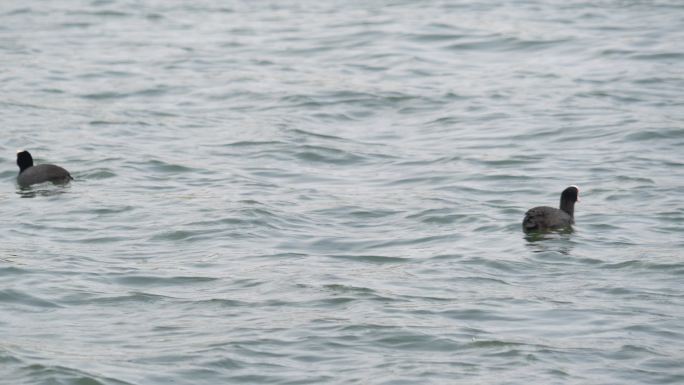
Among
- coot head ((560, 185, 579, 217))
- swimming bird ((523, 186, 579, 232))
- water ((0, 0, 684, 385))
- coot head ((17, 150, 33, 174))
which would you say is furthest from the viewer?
coot head ((17, 150, 33, 174))

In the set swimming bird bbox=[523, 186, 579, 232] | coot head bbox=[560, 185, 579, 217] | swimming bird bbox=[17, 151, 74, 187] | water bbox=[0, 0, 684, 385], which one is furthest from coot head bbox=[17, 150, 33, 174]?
coot head bbox=[560, 185, 579, 217]

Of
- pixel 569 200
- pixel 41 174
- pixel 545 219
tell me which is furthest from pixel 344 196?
pixel 41 174

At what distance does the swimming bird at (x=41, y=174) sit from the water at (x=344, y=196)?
0.48 ft

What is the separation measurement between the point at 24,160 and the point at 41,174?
0.50 meters

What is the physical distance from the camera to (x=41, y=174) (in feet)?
54.6

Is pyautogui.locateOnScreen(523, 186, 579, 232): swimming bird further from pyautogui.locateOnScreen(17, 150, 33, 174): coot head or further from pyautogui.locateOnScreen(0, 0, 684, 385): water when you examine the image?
pyautogui.locateOnScreen(17, 150, 33, 174): coot head

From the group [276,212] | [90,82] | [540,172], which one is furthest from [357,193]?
[90,82]

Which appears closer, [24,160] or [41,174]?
[41,174]

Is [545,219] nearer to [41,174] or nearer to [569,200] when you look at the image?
[569,200]

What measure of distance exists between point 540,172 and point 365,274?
5.30 metres

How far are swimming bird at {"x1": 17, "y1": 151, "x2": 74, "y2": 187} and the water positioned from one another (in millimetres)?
147

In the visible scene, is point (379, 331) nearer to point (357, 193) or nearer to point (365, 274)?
point (365, 274)

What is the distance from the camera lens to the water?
35.1 ft

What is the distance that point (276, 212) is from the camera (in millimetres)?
15414
